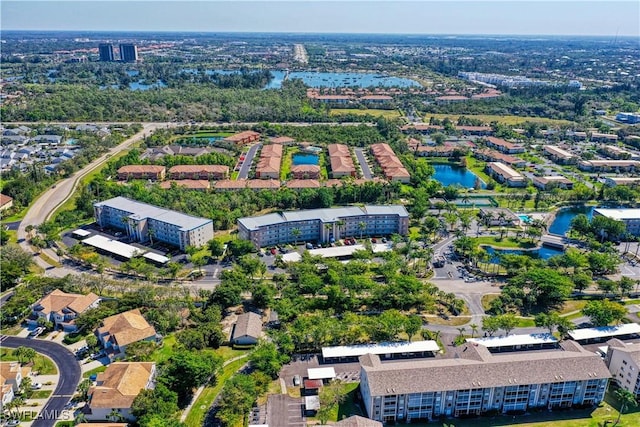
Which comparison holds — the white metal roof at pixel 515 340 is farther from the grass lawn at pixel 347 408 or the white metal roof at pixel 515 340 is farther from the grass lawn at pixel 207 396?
the grass lawn at pixel 207 396

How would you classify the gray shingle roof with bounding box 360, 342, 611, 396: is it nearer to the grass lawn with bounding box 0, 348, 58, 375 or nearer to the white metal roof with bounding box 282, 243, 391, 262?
the white metal roof with bounding box 282, 243, 391, 262

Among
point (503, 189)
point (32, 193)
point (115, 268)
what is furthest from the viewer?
point (503, 189)

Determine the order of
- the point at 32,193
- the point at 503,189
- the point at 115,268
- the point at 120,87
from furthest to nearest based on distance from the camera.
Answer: the point at 120,87
the point at 503,189
the point at 32,193
the point at 115,268

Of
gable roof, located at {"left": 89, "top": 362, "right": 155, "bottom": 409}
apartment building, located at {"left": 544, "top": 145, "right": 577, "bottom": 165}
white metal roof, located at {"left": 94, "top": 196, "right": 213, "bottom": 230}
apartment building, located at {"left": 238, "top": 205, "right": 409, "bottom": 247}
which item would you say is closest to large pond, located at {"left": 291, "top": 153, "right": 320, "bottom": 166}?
apartment building, located at {"left": 238, "top": 205, "right": 409, "bottom": 247}

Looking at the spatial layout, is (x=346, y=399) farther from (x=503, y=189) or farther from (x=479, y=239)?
(x=503, y=189)

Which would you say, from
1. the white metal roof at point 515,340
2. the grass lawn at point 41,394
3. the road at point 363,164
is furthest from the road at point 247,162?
the white metal roof at point 515,340

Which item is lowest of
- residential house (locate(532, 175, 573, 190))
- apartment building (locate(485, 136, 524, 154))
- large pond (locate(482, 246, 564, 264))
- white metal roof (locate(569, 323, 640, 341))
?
large pond (locate(482, 246, 564, 264))

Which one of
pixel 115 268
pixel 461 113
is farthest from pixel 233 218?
pixel 461 113
